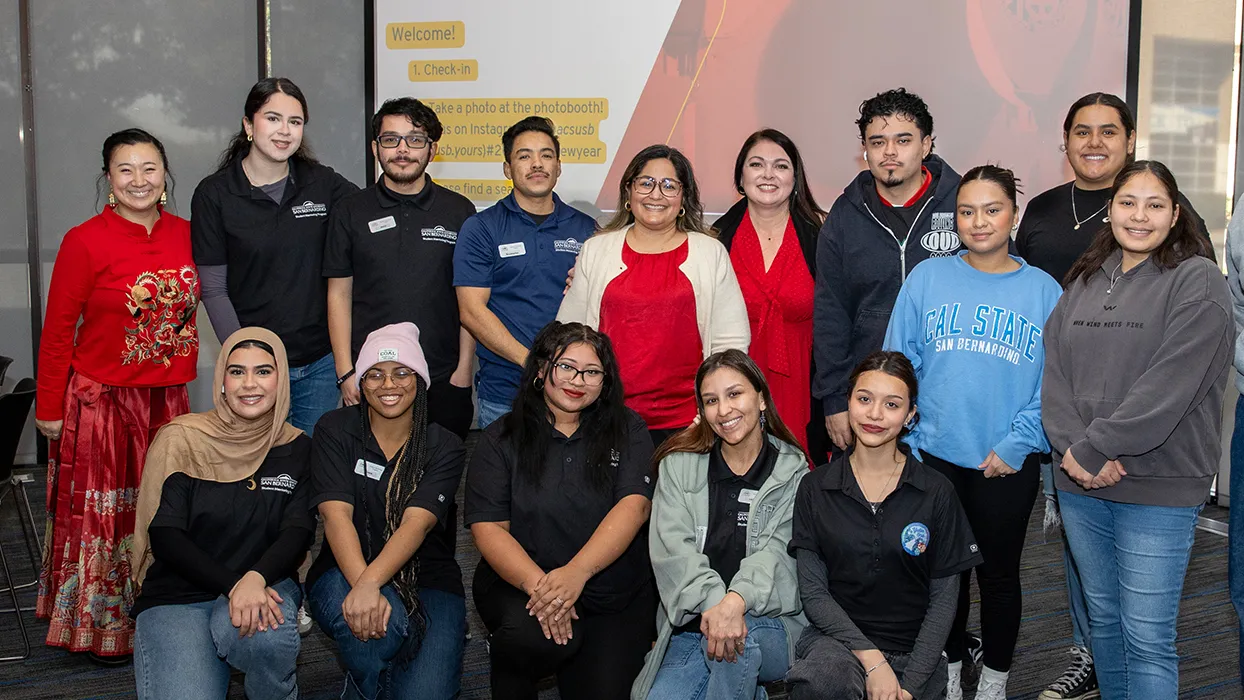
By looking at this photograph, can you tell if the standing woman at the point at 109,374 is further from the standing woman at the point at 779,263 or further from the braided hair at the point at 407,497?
the standing woman at the point at 779,263

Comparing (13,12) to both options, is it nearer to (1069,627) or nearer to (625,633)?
(625,633)

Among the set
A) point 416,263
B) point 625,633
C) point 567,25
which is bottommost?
point 625,633

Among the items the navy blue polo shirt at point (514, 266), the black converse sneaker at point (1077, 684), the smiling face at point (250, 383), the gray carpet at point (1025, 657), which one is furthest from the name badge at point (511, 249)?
the black converse sneaker at point (1077, 684)

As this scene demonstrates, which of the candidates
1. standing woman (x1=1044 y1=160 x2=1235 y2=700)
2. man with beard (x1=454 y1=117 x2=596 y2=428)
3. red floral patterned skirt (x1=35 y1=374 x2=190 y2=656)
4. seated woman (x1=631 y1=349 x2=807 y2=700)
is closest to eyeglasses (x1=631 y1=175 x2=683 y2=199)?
man with beard (x1=454 y1=117 x2=596 y2=428)

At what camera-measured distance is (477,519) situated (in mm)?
2678

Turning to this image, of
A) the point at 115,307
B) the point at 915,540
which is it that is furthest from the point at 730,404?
the point at 115,307

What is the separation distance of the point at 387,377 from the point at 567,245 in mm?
828

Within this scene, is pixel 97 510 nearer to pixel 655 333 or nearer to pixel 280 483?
pixel 280 483

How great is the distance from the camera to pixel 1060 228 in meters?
3.19

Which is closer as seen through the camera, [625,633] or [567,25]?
[625,633]

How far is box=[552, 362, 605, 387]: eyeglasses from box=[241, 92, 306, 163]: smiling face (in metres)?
1.26

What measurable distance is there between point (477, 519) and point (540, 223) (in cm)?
108

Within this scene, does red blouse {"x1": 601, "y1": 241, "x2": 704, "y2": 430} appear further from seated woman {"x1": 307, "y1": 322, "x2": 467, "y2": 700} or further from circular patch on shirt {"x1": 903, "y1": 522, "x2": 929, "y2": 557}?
circular patch on shirt {"x1": 903, "y1": 522, "x2": 929, "y2": 557}

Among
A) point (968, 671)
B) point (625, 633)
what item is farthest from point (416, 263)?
point (968, 671)
